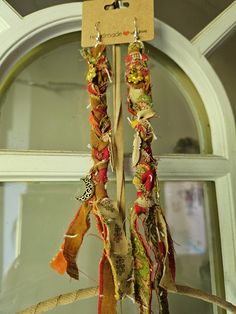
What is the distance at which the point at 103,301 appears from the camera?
Result: 1.30ft

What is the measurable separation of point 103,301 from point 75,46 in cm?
51

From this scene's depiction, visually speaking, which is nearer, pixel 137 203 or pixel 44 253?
pixel 137 203

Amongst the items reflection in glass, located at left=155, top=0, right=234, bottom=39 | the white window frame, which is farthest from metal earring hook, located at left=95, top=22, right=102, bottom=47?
reflection in glass, located at left=155, top=0, right=234, bottom=39

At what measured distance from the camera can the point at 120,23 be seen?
496 millimetres

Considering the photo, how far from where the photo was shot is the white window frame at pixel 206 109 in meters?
0.55

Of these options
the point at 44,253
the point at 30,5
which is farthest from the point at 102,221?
the point at 30,5

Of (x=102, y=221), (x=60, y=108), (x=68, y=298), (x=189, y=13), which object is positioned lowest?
(x=68, y=298)

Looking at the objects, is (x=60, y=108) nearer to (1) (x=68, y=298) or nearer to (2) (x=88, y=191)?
(2) (x=88, y=191)

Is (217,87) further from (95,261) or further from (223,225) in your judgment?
(95,261)

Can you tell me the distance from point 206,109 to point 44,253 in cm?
46

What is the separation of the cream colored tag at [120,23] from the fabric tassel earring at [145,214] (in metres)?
0.02

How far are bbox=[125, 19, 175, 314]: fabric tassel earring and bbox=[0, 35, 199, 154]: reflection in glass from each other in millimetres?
150

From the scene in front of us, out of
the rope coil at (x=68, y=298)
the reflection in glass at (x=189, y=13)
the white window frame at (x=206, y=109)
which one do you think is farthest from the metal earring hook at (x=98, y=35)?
the rope coil at (x=68, y=298)

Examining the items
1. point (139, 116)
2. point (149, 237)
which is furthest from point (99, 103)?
point (149, 237)
